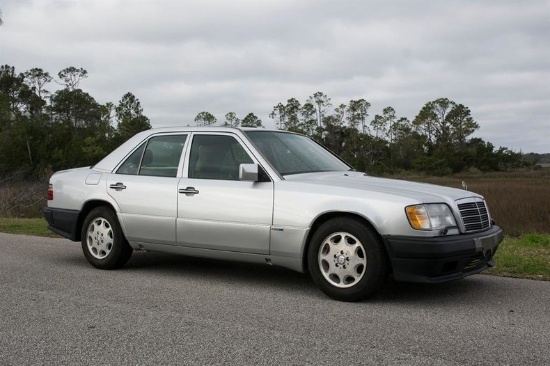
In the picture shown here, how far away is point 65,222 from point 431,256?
4.51 metres

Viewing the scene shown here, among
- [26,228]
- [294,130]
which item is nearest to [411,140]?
[294,130]

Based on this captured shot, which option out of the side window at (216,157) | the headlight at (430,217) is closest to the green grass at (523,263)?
the headlight at (430,217)

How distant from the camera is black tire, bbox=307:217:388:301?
543 centimetres

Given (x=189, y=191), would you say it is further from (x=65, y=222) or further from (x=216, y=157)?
(x=65, y=222)

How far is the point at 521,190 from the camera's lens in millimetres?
29406

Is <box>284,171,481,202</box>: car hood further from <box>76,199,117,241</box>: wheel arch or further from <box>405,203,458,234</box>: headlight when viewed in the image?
<box>76,199,117,241</box>: wheel arch

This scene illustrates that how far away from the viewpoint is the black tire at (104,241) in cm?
718

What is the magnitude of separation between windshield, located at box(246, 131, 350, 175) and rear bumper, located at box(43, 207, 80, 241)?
2494 millimetres

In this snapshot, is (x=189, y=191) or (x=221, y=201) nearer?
(x=221, y=201)

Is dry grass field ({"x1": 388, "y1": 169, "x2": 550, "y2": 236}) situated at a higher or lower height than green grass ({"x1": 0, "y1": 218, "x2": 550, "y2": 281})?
lower

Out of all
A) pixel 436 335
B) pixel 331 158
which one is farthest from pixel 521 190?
pixel 436 335

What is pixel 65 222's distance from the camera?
24.9 ft

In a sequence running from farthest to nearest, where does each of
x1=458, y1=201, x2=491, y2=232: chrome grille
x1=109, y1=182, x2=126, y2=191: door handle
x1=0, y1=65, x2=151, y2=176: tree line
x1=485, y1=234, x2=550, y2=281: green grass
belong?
x1=0, y1=65, x2=151, y2=176: tree line < x1=109, y1=182, x2=126, y2=191: door handle < x1=485, y1=234, x2=550, y2=281: green grass < x1=458, y1=201, x2=491, y2=232: chrome grille

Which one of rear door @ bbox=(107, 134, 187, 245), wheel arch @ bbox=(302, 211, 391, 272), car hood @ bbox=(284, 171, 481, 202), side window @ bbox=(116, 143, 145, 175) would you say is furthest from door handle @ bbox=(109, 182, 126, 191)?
wheel arch @ bbox=(302, 211, 391, 272)
